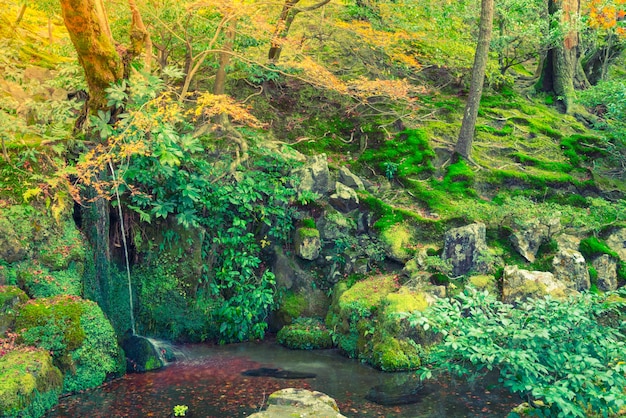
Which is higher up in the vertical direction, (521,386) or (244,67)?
(244,67)

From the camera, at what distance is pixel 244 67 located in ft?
47.8

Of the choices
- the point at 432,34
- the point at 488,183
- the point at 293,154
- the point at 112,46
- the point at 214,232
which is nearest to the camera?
the point at 112,46

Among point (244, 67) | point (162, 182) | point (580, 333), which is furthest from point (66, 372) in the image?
point (244, 67)

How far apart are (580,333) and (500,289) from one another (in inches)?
230

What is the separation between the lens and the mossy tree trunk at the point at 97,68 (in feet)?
34.6

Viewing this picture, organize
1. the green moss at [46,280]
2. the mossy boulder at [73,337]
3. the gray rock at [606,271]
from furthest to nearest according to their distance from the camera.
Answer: the gray rock at [606,271] → the green moss at [46,280] → the mossy boulder at [73,337]

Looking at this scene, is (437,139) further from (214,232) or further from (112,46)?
(112,46)

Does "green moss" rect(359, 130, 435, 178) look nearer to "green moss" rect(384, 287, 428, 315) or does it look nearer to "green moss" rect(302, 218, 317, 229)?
"green moss" rect(302, 218, 317, 229)

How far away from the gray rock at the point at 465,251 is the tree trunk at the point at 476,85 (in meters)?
4.10

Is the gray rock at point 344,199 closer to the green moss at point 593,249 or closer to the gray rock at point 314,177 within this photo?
the gray rock at point 314,177

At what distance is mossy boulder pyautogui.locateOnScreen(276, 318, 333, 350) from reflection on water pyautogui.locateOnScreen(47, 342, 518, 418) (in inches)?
16.0

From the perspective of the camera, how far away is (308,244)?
504 inches

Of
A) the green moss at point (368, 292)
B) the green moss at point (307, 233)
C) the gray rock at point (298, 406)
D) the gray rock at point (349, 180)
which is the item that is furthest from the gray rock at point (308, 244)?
the gray rock at point (298, 406)

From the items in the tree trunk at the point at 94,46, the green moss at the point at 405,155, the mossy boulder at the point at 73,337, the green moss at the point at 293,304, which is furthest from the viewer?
the green moss at the point at 405,155
